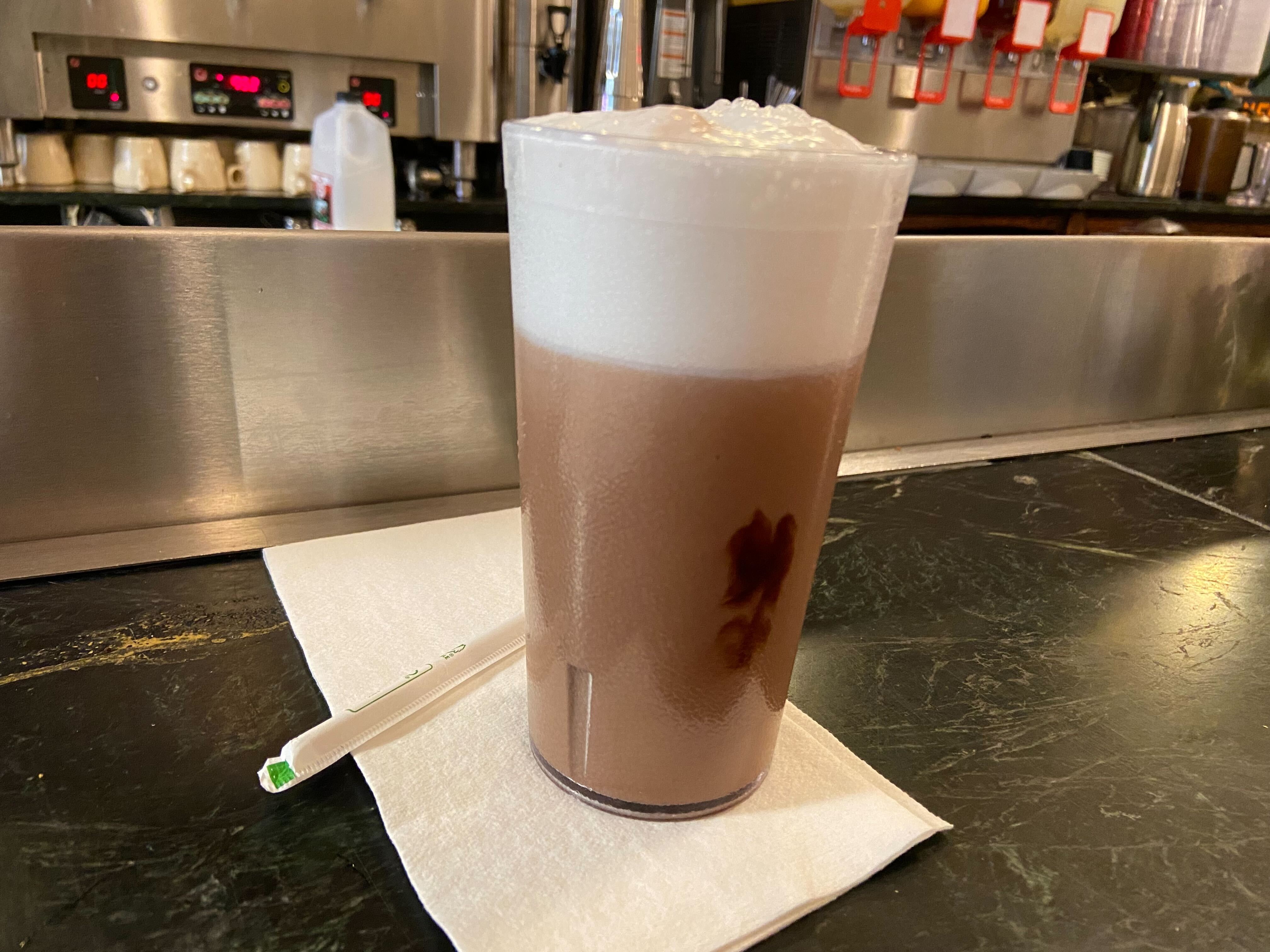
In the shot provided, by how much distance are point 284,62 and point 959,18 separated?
1599 mm

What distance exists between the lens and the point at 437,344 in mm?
879

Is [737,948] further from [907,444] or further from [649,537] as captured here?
[907,444]

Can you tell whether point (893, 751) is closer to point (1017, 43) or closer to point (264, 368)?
point (264, 368)

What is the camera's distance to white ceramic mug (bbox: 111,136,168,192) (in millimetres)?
2105

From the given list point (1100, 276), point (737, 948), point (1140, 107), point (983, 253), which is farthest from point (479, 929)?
point (1140, 107)

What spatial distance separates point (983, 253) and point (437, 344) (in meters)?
0.67

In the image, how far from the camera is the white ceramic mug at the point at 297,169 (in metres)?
2.20

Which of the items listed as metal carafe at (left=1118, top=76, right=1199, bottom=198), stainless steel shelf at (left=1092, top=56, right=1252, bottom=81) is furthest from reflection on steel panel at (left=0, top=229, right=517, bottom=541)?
metal carafe at (left=1118, top=76, right=1199, bottom=198)

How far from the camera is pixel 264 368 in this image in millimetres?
814

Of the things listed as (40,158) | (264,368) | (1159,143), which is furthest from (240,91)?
(1159,143)

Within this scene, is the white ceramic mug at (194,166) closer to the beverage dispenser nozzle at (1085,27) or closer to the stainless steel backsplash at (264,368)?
the stainless steel backsplash at (264,368)

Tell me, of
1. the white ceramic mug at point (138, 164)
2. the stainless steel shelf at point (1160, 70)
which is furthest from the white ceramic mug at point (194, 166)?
the stainless steel shelf at point (1160, 70)

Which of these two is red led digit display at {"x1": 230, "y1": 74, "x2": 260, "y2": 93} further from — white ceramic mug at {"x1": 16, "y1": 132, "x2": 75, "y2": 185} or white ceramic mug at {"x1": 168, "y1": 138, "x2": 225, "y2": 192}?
white ceramic mug at {"x1": 16, "y1": 132, "x2": 75, "y2": 185}

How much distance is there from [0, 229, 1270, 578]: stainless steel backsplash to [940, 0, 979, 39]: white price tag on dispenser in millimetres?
1404
